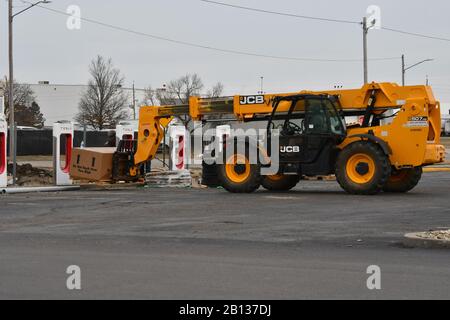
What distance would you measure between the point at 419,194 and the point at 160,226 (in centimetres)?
856

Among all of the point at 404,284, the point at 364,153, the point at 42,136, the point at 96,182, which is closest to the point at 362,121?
the point at 364,153

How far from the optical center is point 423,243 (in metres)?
11.2

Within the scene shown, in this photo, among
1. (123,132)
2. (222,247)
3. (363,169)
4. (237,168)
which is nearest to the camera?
(222,247)

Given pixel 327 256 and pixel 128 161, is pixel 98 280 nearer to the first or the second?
pixel 327 256

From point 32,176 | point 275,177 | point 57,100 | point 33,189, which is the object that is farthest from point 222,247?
point 57,100

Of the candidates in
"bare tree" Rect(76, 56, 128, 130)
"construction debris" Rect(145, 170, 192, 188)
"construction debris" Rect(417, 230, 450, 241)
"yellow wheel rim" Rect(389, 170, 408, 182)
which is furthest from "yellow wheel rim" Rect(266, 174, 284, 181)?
"bare tree" Rect(76, 56, 128, 130)

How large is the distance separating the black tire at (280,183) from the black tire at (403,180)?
264cm

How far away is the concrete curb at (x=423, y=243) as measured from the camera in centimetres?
1102

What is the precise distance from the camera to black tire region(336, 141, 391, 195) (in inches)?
724

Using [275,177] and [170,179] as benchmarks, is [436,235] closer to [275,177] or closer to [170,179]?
[275,177]

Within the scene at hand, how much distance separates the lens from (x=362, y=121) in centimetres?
2006

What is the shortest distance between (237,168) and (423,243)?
9.95 metres

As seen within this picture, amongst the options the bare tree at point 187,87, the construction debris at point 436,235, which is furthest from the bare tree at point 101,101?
the construction debris at point 436,235

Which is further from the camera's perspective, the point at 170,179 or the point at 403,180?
the point at 170,179
